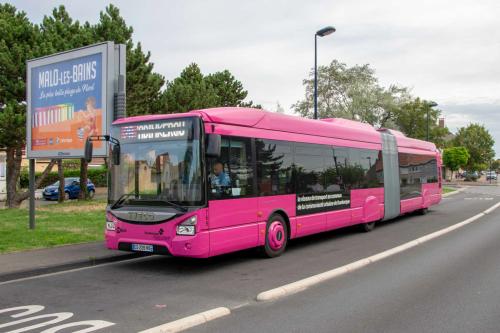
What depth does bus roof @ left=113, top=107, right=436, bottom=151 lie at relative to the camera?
28.3ft

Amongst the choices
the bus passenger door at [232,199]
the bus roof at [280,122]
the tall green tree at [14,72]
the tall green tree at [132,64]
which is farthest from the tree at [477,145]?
the bus passenger door at [232,199]

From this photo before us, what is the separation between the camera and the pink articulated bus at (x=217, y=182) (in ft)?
26.8

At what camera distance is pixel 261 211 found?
9438 mm

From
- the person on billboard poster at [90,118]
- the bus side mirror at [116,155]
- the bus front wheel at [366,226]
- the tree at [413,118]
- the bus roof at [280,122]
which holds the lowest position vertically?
the bus front wheel at [366,226]

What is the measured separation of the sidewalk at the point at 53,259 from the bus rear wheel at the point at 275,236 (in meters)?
2.69

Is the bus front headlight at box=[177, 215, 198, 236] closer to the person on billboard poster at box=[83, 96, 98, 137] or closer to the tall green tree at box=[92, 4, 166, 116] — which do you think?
the person on billboard poster at box=[83, 96, 98, 137]

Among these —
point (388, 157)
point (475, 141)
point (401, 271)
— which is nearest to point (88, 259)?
point (401, 271)

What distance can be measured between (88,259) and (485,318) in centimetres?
667

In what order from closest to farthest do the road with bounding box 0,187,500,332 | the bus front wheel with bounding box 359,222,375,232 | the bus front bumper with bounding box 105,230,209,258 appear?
the road with bounding box 0,187,500,332 → the bus front bumper with bounding box 105,230,209,258 → the bus front wheel with bounding box 359,222,375,232

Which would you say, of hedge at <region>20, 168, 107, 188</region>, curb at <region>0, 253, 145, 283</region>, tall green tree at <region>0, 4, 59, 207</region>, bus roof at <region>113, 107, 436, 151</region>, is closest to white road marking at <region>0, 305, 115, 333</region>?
curb at <region>0, 253, 145, 283</region>

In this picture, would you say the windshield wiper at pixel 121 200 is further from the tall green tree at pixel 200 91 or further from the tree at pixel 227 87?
the tree at pixel 227 87

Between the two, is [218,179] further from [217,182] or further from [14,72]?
[14,72]

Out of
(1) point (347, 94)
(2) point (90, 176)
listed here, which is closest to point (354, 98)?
(1) point (347, 94)

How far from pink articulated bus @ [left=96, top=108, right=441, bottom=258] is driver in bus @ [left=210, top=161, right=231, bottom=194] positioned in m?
0.02
